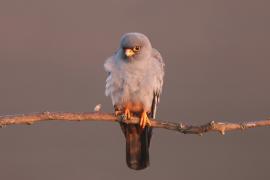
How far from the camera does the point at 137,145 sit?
8.36 ft

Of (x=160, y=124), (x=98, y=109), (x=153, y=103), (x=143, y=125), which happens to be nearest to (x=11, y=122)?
(x=98, y=109)

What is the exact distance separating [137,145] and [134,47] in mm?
504

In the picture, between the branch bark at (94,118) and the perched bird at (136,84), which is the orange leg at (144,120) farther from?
the branch bark at (94,118)

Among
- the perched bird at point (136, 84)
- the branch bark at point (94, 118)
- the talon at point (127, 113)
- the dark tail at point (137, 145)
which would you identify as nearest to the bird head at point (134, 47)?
the perched bird at point (136, 84)

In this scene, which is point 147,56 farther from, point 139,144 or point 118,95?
point 139,144

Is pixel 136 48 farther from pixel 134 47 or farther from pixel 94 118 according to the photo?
pixel 94 118

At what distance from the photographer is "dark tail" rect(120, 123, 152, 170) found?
2527 mm

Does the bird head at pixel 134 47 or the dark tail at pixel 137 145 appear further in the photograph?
the dark tail at pixel 137 145

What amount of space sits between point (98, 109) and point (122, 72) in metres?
0.53

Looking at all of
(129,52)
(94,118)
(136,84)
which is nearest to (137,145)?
(136,84)

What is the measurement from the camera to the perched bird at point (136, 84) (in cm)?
241

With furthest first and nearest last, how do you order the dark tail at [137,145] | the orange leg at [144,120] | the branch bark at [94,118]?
1. the dark tail at [137,145]
2. the orange leg at [144,120]
3. the branch bark at [94,118]

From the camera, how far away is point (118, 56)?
2479mm

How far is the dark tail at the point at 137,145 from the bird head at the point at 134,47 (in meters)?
0.35
